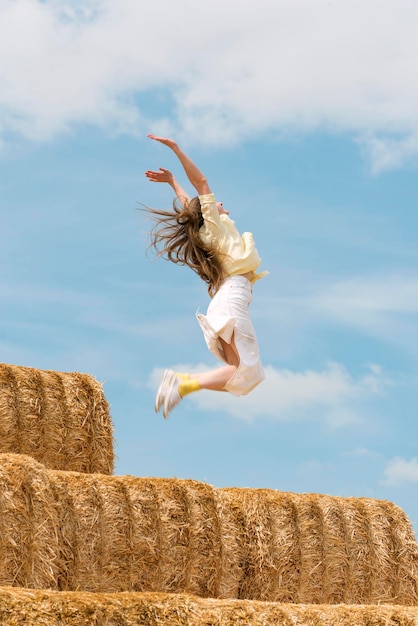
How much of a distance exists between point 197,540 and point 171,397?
2.93ft

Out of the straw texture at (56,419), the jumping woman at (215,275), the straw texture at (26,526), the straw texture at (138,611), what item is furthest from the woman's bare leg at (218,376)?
the straw texture at (138,611)

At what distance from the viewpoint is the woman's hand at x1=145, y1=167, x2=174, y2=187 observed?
6707 millimetres

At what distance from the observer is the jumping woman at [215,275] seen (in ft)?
20.9

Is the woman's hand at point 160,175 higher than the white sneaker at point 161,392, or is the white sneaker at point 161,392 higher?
the woman's hand at point 160,175

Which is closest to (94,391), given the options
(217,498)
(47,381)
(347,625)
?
(47,381)

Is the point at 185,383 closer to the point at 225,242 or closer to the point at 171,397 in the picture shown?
the point at 171,397

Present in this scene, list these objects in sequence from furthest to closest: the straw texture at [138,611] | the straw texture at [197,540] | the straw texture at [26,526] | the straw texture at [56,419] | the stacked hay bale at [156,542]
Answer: the straw texture at [56,419] < the straw texture at [197,540] < the straw texture at [26,526] < the stacked hay bale at [156,542] < the straw texture at [138,611]

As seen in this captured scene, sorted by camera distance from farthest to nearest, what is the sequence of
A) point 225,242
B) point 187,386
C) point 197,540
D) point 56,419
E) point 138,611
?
1. point 56,419
2. point 225,242
3. point 187,386
4. point 197,540
5. point 138,611

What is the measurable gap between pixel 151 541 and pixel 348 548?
6.20 feet

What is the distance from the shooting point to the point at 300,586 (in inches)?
270

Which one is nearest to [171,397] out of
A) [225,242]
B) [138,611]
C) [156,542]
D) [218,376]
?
[218,376]

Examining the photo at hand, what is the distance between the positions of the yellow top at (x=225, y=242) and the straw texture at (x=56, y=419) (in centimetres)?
181

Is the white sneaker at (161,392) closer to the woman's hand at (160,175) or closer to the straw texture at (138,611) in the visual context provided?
the woman's hand at (160,175)

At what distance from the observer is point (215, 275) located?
6.60 meters
